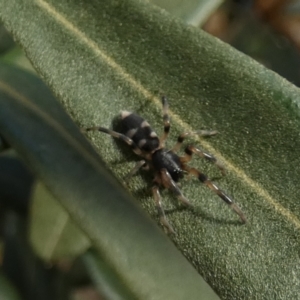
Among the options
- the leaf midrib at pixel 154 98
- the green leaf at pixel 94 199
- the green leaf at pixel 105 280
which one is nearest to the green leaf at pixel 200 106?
the leaf midrib at pixel 154 98

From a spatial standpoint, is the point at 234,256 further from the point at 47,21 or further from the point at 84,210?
the point at 47,21

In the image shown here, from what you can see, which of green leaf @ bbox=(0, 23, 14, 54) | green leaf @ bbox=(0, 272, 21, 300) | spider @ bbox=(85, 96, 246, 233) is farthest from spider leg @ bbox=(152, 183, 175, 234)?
green leaf @ bbox=(0, 23, 14, 54)

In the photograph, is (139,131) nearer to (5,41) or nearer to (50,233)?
(50,233)

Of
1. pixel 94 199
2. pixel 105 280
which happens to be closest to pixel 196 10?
pixel 94 199

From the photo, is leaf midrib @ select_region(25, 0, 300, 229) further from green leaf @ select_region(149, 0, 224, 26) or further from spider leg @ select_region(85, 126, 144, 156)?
green leaf @ select_region(149, 0, 224, 26)

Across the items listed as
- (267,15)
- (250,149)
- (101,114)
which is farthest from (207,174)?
(267,15)

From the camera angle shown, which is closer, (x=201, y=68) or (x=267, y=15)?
(x=201, y=68)
